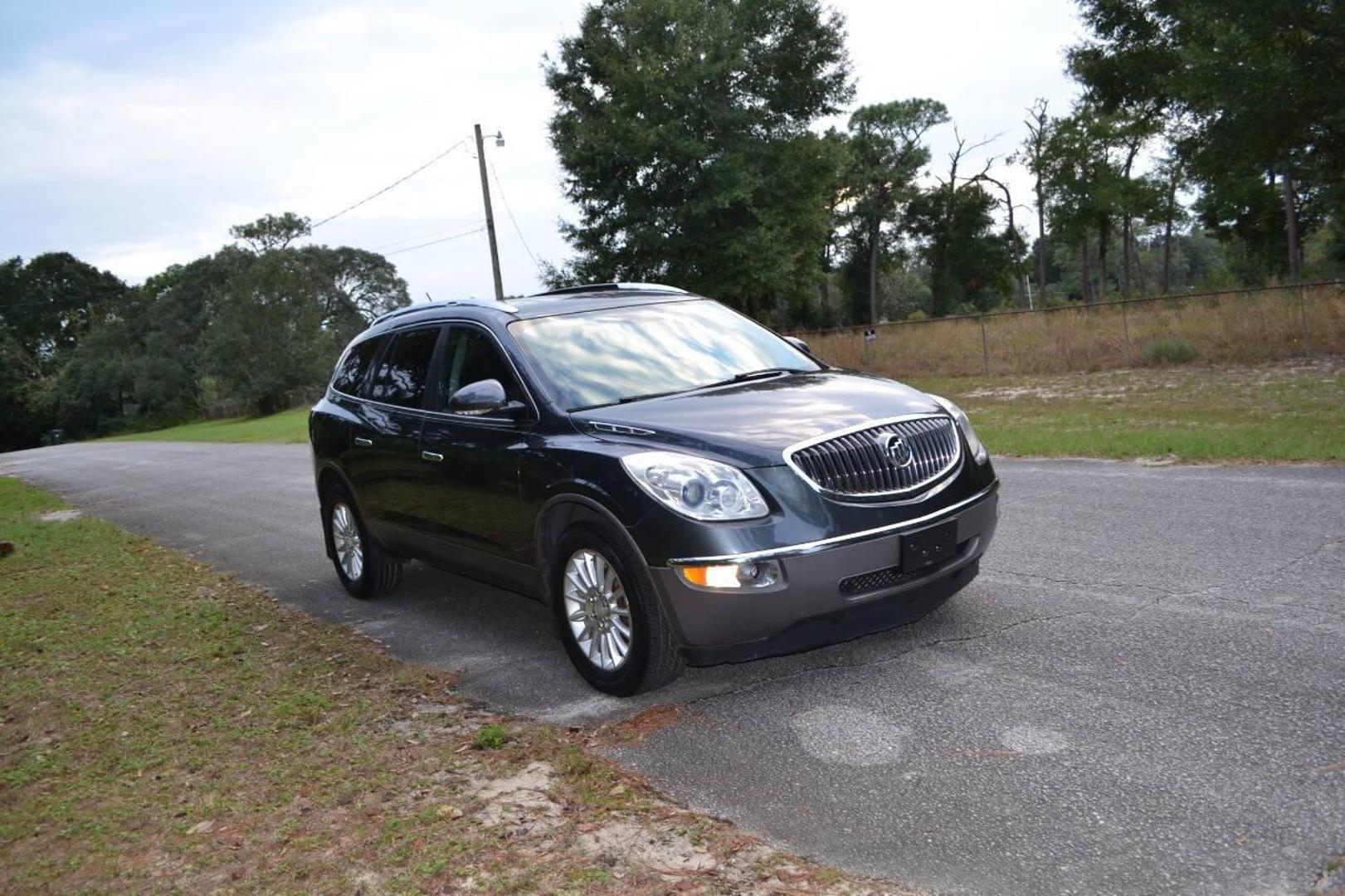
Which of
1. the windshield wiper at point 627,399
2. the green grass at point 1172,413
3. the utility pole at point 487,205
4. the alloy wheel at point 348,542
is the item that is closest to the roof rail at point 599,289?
the windshield wiper at point 627,399

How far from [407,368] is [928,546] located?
3589 millimetres

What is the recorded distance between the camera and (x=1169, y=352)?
21609 mm

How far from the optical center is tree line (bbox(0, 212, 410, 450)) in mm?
76500

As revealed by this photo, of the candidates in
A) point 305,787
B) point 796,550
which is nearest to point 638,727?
point 796,550

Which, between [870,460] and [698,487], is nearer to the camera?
[698,487]

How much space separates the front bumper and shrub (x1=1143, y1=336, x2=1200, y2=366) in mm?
19204

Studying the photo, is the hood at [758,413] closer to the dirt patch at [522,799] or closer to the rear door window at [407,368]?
the dirt patch at [522,799]

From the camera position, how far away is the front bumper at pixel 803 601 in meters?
4.38

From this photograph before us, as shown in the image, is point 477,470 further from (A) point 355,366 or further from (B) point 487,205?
(B) point 487,205

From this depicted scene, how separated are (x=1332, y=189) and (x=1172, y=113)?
524 centimetres

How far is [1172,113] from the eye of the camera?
34.0 metres

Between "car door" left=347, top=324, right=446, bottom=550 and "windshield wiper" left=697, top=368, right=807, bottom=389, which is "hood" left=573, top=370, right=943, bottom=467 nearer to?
"windshield wiper" left=697, top=368, right=807, bottom=389

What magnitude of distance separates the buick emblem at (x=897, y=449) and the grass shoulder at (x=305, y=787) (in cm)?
178

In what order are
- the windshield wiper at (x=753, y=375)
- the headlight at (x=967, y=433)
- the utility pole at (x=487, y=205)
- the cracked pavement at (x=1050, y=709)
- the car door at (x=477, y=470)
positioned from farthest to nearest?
the utility pole at (x=487, y=205)
the windshield wiper at (x=753, y=375)
the car door at (x=477, y=470)
the headlight at (x=967, y=433)
the cracked pavement at (x=1050, y=709)
